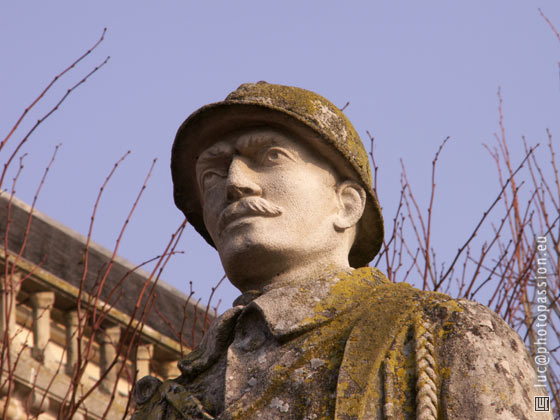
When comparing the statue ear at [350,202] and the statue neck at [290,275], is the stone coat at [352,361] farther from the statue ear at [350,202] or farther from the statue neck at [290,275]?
the statue ear at [350,202]

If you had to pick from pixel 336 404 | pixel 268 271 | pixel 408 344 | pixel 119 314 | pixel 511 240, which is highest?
pixel 119 314

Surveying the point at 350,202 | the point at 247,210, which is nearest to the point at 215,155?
the point at 247,210

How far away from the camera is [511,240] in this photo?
33.4 feet

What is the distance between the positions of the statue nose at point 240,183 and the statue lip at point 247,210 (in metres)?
0.05

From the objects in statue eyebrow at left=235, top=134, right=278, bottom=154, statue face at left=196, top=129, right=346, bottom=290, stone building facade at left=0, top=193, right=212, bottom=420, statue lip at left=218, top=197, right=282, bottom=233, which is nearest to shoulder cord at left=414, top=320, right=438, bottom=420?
statue face at left=196, top=129, right=346, bottom=290

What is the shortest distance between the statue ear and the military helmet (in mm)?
43

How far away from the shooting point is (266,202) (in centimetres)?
635

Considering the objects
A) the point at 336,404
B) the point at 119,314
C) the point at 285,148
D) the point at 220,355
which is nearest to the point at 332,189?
the point at 285,148

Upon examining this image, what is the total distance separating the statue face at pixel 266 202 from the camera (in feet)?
20.6

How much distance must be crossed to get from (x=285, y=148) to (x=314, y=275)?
0.68 meters

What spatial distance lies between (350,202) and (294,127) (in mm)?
475

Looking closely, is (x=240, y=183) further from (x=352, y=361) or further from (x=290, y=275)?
(x=352, y=361)

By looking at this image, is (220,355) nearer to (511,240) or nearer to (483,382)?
(483,382)

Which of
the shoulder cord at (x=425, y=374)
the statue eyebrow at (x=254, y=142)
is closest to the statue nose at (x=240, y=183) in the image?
the statue eyebrow at (x=254, y=142)
